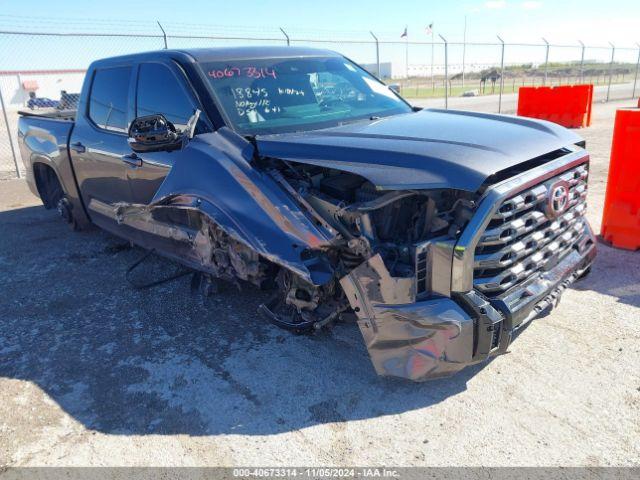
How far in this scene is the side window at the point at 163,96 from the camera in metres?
3.72

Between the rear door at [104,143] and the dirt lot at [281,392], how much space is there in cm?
107

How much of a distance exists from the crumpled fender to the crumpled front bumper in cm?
33

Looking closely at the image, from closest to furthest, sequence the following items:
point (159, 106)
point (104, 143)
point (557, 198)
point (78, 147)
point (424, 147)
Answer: point (424, 147)
point (557, 198)
point (159, 106)
point (104, 143)
point (78, 147)

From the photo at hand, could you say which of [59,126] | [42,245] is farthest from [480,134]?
[42,245]

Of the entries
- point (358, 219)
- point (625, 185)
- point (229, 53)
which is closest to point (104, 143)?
point (229, 53)

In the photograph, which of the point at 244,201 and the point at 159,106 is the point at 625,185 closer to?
the point at 244,201

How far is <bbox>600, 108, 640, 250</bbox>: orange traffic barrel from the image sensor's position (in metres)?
4.69

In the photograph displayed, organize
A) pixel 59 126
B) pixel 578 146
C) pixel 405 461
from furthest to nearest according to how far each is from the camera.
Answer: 1. pixel 59 126
2. pixel 578 146
3. pixel 405 461

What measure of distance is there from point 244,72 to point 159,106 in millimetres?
729

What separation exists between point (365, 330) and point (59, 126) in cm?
442

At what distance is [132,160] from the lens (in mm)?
4188

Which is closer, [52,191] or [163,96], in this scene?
[163,96]

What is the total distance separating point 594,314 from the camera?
3660mm

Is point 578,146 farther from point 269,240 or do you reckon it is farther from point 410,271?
point 269,240
